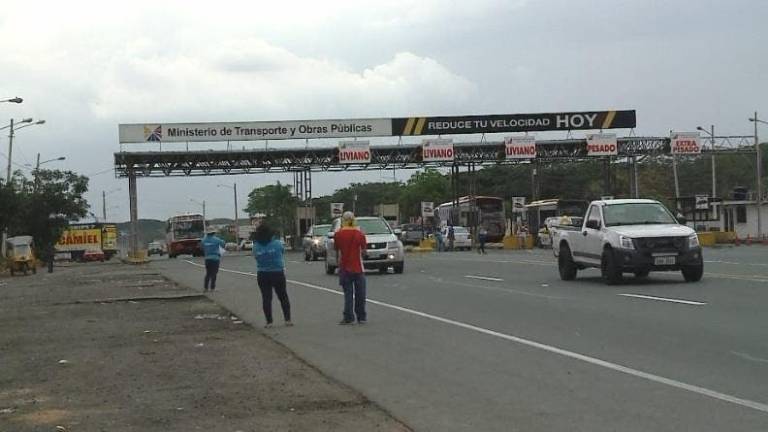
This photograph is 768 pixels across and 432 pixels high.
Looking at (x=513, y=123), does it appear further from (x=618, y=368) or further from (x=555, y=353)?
(x=618, y=368)

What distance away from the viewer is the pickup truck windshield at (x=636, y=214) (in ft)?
69.5

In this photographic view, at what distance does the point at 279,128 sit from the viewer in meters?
61.2

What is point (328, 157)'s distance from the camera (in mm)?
63438

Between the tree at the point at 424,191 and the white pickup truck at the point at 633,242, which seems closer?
the white pickup truck at the point at 633,242

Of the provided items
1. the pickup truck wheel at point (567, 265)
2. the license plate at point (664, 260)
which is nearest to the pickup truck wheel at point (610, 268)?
the license plate at point (664, 260)

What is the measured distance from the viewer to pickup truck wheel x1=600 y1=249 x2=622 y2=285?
66.8ft

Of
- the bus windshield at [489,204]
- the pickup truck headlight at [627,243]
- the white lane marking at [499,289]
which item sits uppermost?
the bus windshield at [489,204]

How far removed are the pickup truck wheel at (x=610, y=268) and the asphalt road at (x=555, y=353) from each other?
0.34 meters

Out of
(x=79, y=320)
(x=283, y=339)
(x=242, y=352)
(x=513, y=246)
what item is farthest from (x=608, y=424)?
(x=513, y=246)

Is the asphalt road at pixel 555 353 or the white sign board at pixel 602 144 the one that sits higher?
the white sign board at pixel 602 144

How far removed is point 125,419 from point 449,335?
20.2 feet

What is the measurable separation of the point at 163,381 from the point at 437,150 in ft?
167

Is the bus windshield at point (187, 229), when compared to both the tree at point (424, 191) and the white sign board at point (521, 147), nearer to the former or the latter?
the white sign board at point (521, 147)

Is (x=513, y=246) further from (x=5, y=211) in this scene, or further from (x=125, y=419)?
(x=125, y=419)
